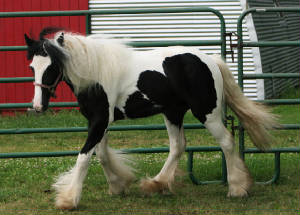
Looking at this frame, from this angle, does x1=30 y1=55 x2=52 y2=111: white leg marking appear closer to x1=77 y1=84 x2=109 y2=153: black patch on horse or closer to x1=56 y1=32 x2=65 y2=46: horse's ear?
x1=56 y1=32 x2=65 y2=46: horse's ear

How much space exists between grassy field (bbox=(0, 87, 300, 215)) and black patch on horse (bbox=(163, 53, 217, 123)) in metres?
0.84

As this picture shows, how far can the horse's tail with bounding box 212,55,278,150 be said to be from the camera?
546cm

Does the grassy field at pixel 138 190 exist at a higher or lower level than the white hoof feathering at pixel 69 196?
lower

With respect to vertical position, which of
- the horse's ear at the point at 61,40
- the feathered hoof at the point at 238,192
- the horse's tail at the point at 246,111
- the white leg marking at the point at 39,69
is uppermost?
the horse's ear at the point at 61,40

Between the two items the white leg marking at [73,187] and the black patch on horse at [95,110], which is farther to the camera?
the black patch on horse at [95,110]

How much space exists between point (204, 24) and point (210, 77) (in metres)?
8.04

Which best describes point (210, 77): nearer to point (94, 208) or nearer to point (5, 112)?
point (94, 208)

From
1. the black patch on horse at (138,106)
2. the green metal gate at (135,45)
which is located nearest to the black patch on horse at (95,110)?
the black patch on horse at (138,106)

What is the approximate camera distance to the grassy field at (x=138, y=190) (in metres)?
5.04

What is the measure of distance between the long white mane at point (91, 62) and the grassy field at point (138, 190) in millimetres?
1111

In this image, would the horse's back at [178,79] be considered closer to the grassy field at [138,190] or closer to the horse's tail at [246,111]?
the horse's tail at [246,111]

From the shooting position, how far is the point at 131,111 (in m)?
5.19

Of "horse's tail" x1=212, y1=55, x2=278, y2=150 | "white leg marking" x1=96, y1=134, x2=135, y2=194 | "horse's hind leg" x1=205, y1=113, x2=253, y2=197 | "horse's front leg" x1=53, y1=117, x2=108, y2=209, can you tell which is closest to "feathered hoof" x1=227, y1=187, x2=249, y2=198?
"horse's hind leg" x1=205, y1=113, x2=253, y2=197

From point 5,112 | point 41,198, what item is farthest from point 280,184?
point 5,112
